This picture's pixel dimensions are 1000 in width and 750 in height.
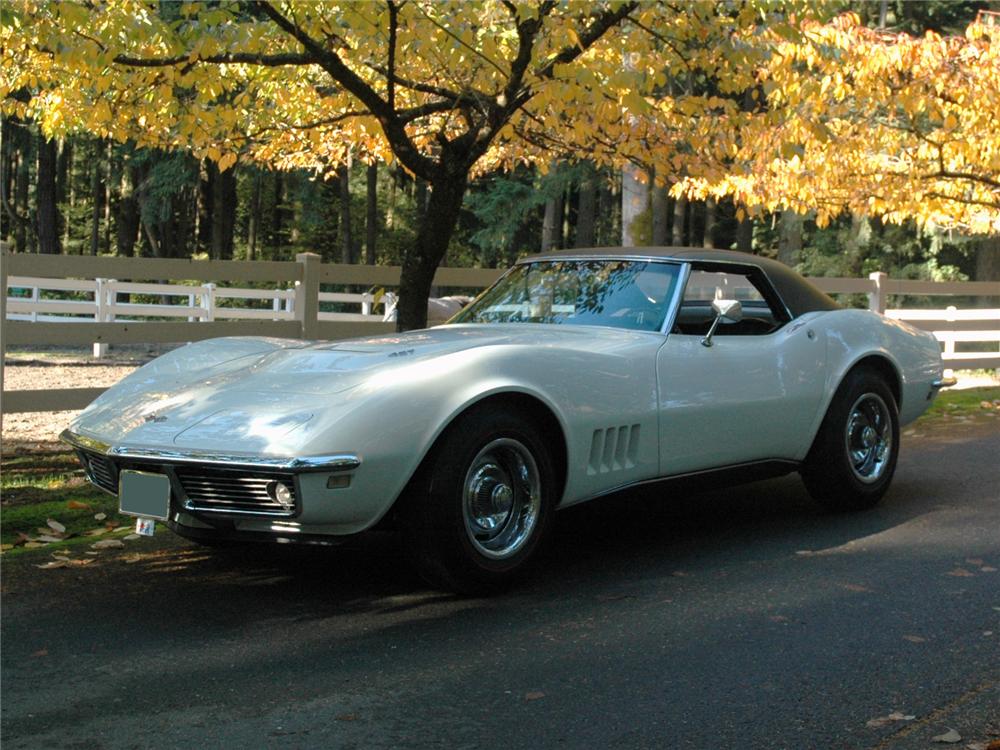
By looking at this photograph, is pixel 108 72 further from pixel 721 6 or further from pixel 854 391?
pixel 854 391

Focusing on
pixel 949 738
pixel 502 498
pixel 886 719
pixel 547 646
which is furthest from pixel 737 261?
pixel 949 738

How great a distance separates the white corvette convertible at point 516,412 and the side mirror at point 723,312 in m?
0.02

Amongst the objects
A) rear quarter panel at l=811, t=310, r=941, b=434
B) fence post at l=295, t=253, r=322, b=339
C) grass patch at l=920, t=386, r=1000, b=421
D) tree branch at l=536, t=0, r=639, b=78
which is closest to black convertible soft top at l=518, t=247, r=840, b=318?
rear quarter panel at l=811, t=310, r=941, b=434

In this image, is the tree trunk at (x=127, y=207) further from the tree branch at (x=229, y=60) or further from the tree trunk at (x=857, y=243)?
the tree branch at (x=229, y=60)

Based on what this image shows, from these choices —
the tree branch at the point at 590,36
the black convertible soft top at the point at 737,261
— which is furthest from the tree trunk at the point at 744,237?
the black convertible soft top at the point at 737,261

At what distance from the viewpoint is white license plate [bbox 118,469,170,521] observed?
4684mm

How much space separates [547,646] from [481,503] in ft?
2.56

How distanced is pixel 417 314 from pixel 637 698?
5.68 meters

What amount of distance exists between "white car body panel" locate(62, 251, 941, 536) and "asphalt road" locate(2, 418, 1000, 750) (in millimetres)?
341

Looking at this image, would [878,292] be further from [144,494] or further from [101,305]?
[101,305]

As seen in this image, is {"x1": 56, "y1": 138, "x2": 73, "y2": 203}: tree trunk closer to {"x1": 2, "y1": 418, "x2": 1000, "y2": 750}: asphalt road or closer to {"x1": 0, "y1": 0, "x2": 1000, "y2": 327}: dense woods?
{"x1": 0, "y1": 0, "x2": 1000, "y2": 327}: dense woods

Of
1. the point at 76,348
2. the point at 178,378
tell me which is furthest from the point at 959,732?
the point at 76,348

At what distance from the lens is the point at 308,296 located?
928 centimetres

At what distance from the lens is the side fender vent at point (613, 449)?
539 cm
